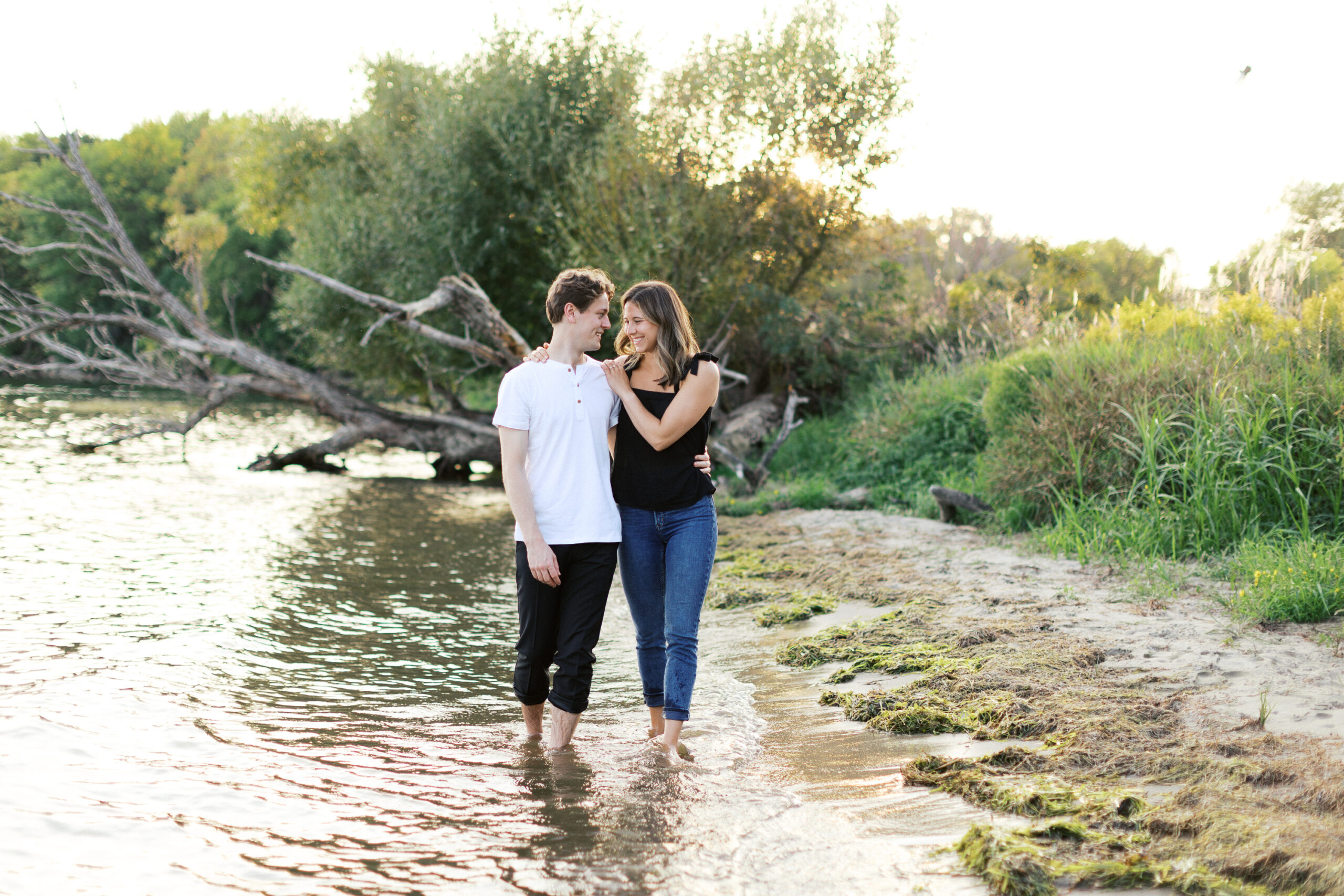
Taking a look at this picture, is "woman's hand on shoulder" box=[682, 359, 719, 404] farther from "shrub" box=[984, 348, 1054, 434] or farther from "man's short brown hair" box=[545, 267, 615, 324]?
"shrub" box=[984, 348, 1054, 434]

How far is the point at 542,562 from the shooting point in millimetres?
3959

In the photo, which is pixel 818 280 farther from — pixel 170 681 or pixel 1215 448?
pixel 170 681

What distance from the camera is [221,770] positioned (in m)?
4.09

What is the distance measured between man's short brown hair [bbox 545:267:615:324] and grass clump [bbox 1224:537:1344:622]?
13.2 feet

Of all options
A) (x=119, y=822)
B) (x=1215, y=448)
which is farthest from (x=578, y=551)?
(x=1215, y=448)

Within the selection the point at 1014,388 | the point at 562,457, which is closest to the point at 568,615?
the point at 562,457

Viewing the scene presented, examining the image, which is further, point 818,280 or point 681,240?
point 818,280

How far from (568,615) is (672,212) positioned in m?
11.7

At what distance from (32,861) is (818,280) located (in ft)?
54.6

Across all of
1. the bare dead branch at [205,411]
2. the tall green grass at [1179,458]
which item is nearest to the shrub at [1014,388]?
the tall green grass at [1179,458]

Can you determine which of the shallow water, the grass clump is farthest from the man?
the grass clump

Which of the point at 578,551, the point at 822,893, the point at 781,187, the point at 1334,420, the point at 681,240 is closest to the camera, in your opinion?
the point at 822,893

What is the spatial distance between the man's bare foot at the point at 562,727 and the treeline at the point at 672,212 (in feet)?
37.3

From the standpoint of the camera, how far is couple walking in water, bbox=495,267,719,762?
4.00 meters
